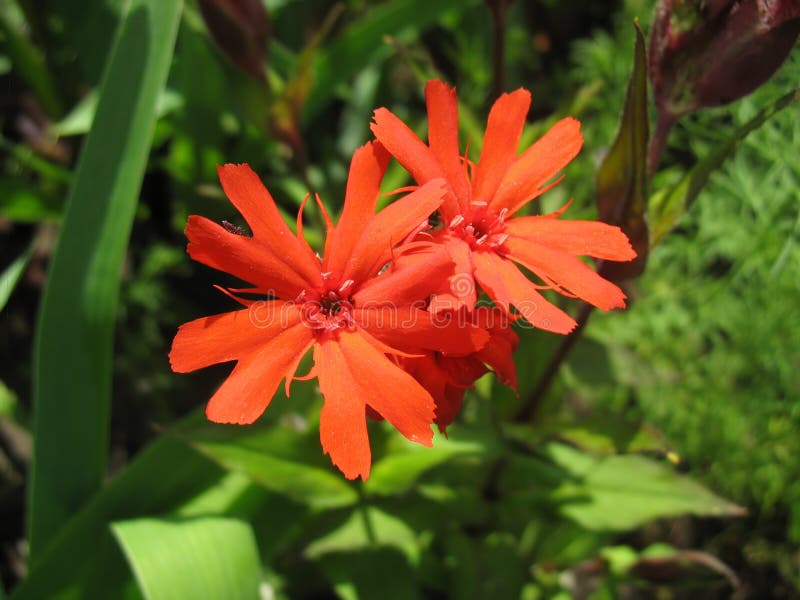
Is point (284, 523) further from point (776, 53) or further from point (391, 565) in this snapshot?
point (776, 53)

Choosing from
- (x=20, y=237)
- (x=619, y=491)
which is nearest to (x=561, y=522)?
(x=619, y=491)

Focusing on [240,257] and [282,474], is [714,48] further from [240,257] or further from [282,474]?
[282,474]

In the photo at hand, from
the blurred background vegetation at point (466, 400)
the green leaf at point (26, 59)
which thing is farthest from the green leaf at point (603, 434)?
the green leaf at point (26, 59)

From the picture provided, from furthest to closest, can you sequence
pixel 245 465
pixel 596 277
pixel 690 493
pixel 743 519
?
pixel 743 519 < pixel 690 493 < pixel 245 465 < pixel 596 277

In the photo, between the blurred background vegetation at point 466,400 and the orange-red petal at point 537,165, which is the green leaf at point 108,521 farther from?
the orange-red petal at point 537,165

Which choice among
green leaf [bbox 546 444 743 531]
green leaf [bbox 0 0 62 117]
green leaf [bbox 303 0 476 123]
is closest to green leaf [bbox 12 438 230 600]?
green leaf [bbox 546 444 743 531]

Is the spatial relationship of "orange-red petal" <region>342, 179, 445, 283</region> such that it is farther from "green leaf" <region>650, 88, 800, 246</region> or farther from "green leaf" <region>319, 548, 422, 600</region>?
"green leaf" <region>319, 548, 422, 600</region>

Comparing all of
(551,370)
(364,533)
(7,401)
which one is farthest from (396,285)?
(7,401)
